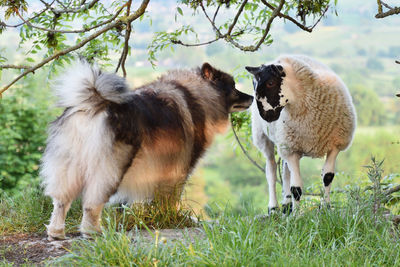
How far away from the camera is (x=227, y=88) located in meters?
6.63

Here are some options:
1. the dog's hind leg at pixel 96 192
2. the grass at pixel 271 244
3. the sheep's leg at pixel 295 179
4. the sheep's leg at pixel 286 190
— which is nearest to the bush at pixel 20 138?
Answer: the sheep's leg at pixel 286 190

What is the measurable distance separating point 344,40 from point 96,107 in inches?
2317

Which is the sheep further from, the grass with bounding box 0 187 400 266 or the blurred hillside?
the blurred hillside

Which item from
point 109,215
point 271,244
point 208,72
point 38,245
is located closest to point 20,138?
point 208,72

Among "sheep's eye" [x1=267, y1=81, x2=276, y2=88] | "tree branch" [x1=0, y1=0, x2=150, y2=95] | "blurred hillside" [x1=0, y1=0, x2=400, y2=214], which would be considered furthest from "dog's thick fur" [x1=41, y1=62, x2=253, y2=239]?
"blurred hillside" [x1=0, y1=0, x2=400, y2=214]

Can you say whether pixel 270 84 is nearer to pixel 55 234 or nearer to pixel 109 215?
pixel 109 215

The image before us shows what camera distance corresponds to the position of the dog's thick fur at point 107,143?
470 centimetres

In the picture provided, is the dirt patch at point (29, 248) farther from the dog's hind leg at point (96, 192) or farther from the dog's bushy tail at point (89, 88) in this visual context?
the dog's bushy tail at point (89, 88)

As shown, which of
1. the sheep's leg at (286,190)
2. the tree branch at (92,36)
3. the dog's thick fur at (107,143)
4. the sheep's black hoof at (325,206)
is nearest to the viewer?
the dog's thick fur at (107,143)

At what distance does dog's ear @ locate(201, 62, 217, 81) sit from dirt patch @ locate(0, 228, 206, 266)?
2.09 meters

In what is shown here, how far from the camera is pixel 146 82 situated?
6.26m

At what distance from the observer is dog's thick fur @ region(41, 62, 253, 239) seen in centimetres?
470

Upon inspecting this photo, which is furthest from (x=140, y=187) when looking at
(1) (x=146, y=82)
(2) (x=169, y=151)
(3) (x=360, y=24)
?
(3) (x=360, y=24)

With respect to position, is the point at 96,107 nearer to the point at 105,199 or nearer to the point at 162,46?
the point at 105,199
